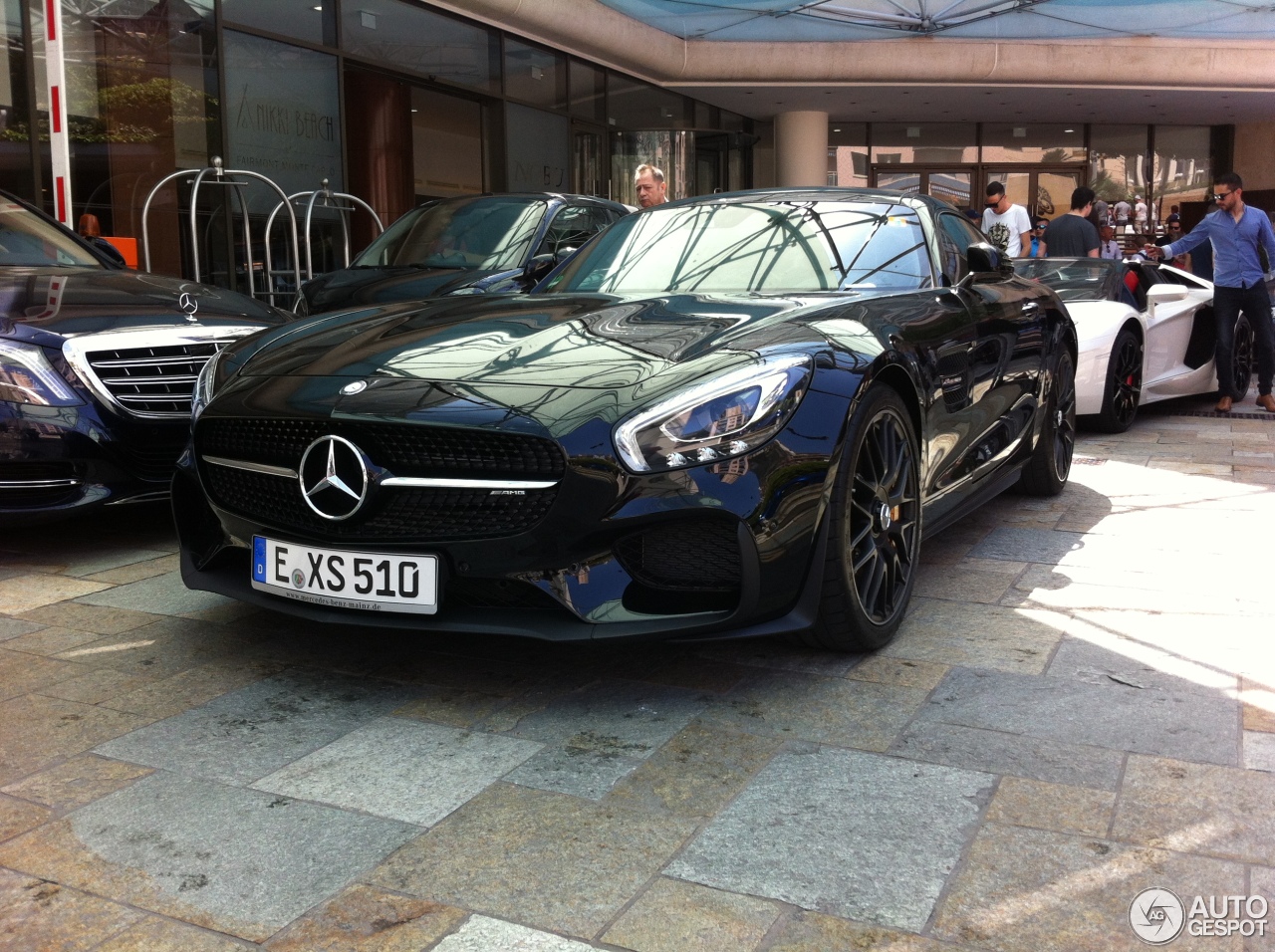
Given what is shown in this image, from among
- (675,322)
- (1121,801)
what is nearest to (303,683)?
(675,322)

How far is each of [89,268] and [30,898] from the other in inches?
160

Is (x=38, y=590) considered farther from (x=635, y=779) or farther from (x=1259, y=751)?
(x=1259, y=751)

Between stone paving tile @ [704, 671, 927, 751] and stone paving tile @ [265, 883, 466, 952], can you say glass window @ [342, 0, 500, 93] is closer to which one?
stone paving tile @ [704, 671, 927, 751]

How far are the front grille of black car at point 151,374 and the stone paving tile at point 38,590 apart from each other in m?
0.70

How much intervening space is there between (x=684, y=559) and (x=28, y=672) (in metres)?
1.81

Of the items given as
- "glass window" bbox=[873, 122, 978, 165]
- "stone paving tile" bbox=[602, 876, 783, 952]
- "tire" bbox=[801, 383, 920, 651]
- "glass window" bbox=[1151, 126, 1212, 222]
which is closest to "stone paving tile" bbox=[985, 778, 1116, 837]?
"stone paving tile" bbox=[602, 876, 783, 952]

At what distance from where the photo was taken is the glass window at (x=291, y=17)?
11.3 m

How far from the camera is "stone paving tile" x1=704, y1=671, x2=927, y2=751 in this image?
287 cm

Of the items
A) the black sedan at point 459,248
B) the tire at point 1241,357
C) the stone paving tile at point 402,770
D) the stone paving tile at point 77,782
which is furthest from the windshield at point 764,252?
the tire at point 1241,357

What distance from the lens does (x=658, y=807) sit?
2.48m

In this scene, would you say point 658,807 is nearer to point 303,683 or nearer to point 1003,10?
point 303,683

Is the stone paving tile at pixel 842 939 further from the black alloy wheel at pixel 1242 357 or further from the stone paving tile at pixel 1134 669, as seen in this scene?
the black alloy wheel at pixel 1242 357

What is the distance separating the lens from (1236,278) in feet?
29.0

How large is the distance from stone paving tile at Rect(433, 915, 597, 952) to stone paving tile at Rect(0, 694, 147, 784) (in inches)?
47.4
